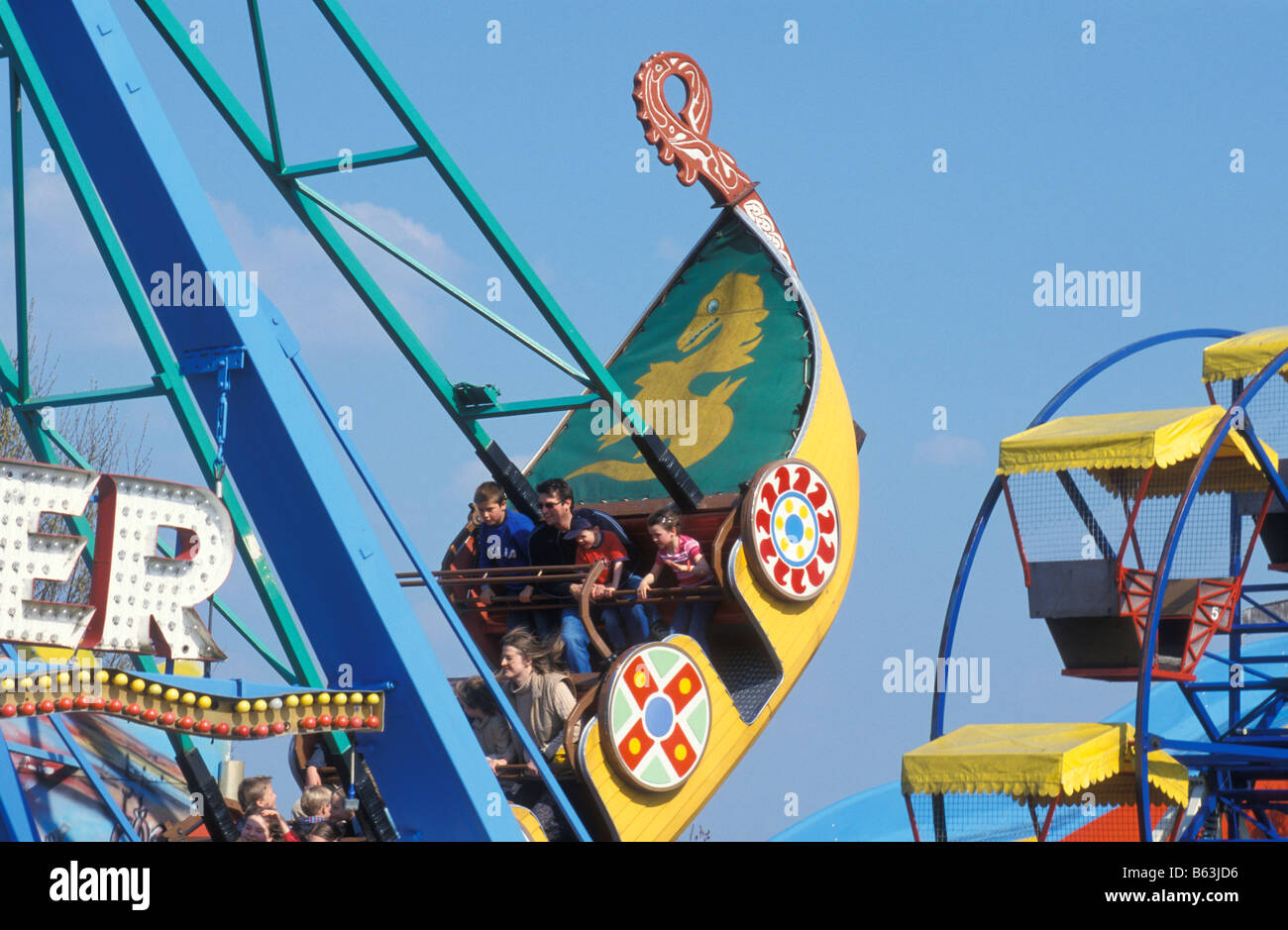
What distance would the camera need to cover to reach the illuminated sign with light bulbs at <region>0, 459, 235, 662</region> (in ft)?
16.4

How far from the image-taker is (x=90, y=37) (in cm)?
602

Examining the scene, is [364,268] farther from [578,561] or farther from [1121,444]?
[1121,444]

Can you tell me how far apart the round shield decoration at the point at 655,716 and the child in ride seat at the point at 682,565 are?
0.34 meters

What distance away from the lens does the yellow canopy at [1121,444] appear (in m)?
10.3

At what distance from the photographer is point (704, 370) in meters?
10.3

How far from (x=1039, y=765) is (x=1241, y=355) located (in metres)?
3.30

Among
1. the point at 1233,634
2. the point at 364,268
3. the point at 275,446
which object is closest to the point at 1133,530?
the point at 1233,634

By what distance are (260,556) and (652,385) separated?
141 inches

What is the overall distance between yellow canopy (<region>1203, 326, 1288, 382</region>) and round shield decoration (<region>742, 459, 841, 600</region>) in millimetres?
3698

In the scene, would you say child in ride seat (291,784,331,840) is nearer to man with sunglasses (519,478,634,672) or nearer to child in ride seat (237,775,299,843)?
child in ride seat (237,775,299,843)

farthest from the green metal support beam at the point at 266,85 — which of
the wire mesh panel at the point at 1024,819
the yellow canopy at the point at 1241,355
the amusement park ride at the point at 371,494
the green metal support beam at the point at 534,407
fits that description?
the yellow canopy at the point at 1241,355

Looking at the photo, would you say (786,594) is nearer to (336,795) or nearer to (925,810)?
(336,795)

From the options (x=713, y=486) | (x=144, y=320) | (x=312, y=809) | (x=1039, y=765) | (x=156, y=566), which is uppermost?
(x=144, y=320)

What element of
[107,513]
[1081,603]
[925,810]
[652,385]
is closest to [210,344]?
[107,513]
